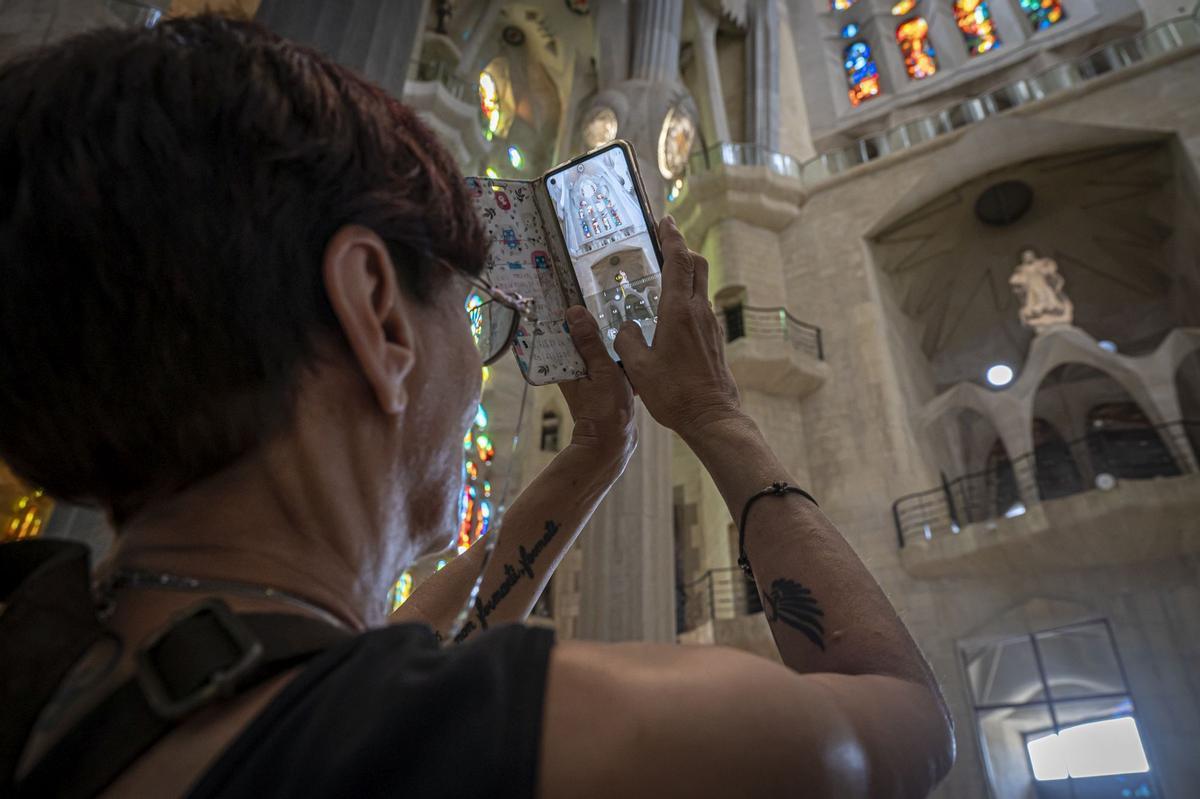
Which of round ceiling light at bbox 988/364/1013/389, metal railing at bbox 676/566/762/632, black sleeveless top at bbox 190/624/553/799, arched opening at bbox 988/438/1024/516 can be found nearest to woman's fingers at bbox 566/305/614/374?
black sleeveless top at bbox 190/624/553/799

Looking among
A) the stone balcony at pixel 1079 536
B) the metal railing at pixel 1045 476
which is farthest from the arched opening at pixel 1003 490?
the stone balcony at pixel 1079 536

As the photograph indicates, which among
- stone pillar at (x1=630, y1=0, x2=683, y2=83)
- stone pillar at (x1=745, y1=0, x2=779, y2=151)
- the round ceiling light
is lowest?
the round ceiling light

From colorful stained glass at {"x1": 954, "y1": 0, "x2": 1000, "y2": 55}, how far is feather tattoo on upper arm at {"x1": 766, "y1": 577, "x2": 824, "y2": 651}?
63.8 feet

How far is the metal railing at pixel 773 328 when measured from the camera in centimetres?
1218

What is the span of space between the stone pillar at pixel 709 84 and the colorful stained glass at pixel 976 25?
647 cm

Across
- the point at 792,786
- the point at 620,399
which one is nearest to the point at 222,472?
the point at 792,786

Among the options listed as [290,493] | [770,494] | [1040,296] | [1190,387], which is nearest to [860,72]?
[1040,296]

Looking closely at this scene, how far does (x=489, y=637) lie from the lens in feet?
1.75

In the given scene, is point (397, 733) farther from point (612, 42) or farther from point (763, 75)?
point (763, 75)

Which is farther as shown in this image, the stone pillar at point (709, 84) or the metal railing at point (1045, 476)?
the stone pillar at point (709, 84)

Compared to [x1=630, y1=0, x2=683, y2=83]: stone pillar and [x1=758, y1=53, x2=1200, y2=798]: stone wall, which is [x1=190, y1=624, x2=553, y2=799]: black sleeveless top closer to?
[x1=758, y1=53, x2=1200, y2=798]: stone wall

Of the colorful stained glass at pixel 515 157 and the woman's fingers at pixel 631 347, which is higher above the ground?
the colorful stained glass at pixel 515 157

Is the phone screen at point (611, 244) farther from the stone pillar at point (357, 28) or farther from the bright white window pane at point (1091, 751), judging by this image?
the bright white window pane at point (1091, 751)

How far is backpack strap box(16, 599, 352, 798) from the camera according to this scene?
0.48m
